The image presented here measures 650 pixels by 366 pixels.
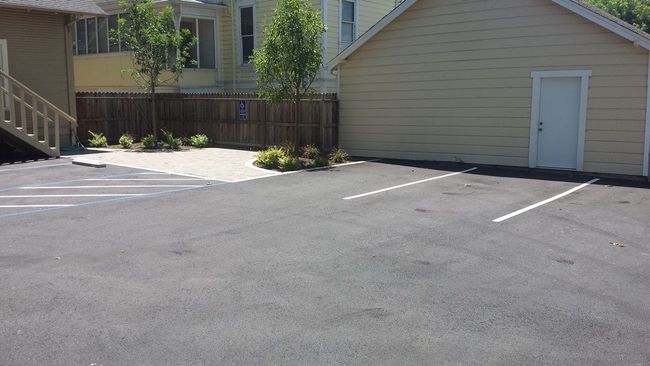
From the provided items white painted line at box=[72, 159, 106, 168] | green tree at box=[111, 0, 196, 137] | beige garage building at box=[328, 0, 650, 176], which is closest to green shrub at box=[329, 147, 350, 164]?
beige garage building at box=[328, 0, 650, 176]

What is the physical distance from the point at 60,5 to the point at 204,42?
8203 mm

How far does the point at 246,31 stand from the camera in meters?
24.5

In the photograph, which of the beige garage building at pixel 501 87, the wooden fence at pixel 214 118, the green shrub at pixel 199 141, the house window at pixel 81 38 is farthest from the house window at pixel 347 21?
the house window at pixel 81 38

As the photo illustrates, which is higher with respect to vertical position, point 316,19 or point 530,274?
point 316,19

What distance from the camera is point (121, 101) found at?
2150cm

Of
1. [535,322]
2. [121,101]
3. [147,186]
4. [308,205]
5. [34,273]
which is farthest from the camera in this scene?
[121,101]

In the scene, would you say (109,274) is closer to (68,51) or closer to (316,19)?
(316,19)

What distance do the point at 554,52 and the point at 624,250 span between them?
8.31 metres

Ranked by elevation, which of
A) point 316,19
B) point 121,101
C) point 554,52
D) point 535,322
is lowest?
point 535,322

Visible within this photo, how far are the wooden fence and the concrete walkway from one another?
39.0 inches

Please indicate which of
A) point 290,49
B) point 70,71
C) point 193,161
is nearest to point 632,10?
point 290,49

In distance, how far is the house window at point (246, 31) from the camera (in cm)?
2442

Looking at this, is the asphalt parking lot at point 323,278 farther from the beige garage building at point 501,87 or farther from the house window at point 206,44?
the house window at point 206,44

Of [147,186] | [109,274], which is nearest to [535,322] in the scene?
[109,274]
